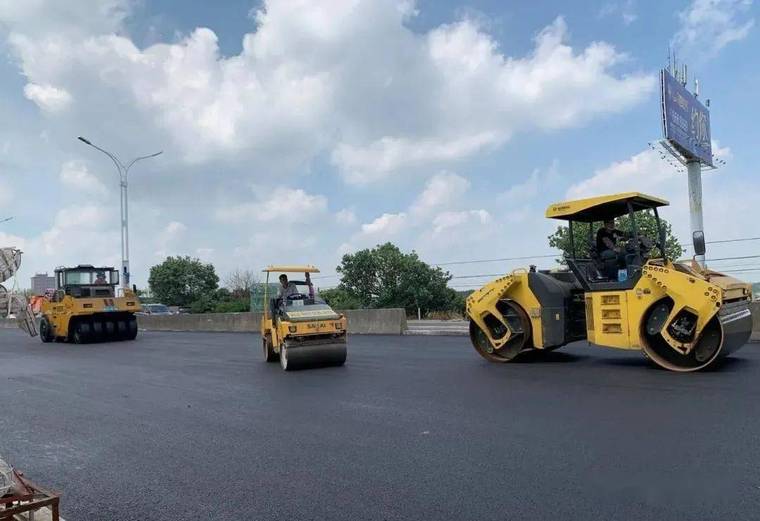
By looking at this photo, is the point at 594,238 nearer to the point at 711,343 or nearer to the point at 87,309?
the point at 711,343

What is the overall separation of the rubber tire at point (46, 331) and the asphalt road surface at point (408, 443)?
14289mm

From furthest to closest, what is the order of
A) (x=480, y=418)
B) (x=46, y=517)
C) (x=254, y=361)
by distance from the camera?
1. (x=254, y=361)
2. (x=480, y=418)
3. (x=46, y=517)

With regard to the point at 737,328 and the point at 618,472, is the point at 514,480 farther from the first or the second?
the point at 737,328

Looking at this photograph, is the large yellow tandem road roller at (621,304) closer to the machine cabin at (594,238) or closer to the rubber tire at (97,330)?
the machine cabin at (594,238)

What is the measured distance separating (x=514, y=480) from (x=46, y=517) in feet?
9.53

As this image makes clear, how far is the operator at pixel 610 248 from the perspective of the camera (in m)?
9.62

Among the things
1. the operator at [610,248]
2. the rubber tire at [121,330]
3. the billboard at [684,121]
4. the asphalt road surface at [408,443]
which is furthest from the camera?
the billboard at [684,121]

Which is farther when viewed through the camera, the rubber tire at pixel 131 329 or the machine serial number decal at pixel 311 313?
the rubber tire at pixel 131 329

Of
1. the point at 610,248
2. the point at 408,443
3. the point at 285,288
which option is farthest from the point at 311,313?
the point at 408,443

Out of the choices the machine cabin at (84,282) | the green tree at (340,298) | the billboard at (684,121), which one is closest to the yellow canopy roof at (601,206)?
the machine cabin at (84,282)

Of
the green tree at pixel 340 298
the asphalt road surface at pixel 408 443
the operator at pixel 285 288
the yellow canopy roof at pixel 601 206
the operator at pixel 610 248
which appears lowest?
the asphalt road surface at pixel 408 443

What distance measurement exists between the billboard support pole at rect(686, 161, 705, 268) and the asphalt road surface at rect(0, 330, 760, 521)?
2547 centimetres

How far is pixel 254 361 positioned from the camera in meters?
13.1

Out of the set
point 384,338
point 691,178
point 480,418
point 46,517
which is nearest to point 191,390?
point 480,418
